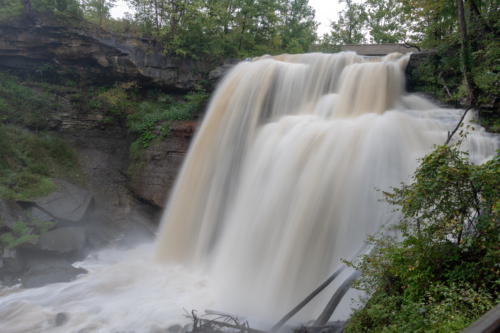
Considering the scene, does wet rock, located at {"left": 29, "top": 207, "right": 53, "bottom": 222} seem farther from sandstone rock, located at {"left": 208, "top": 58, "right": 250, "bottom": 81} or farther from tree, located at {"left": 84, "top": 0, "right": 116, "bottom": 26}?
tree, located at {"left": 84, "top": 0, "right": 116, "bottom": 26}

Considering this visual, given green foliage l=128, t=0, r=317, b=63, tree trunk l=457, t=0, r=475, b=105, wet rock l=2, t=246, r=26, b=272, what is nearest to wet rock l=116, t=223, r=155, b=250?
wet rock l=2, t=246, r=26, b=272

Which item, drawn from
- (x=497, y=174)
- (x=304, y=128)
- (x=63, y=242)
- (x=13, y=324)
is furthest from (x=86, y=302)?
(x=497, y=174)

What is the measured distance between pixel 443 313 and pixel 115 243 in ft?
39.4

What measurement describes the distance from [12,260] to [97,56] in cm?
972

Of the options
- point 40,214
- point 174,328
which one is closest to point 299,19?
point 40,214

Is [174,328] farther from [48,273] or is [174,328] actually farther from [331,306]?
[48,273]

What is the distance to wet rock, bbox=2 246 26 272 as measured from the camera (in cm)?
938

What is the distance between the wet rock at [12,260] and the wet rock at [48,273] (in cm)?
30

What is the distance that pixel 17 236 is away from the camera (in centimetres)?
993

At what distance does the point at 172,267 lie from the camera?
31.9 feet

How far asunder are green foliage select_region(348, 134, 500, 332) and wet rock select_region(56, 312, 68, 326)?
6.73m

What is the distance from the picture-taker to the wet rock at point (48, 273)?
8.95 meters

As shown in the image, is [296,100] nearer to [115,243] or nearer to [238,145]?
[238,145]

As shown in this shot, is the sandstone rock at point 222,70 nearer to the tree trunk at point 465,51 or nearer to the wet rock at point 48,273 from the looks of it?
the tree trunk at point 465,51
